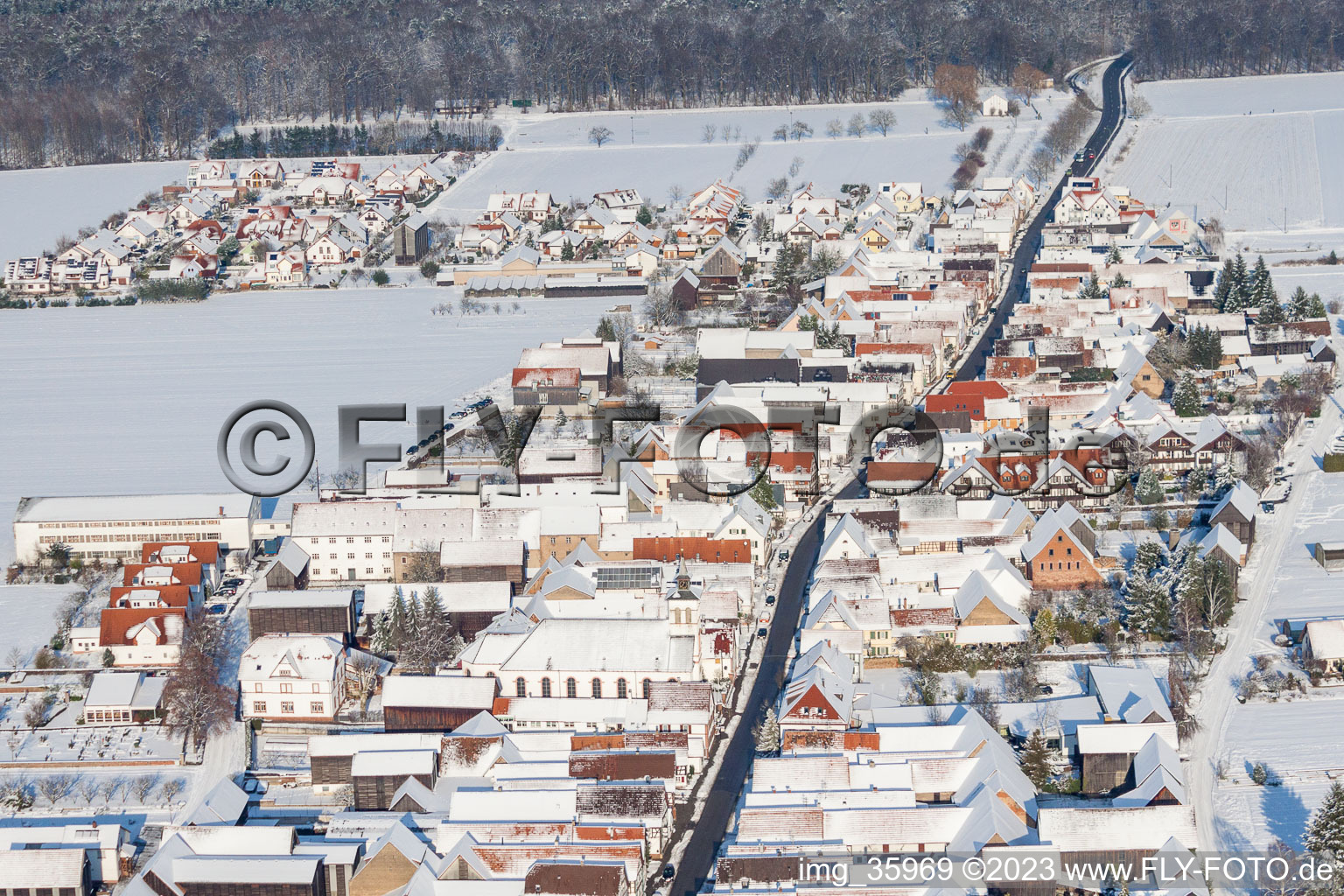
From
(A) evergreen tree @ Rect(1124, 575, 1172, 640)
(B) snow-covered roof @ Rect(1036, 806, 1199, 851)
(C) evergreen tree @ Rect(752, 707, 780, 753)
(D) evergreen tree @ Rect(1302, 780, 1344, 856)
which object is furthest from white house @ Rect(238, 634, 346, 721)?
(D) evergreen tree @ Rect(1302, 780, 1344, 856)

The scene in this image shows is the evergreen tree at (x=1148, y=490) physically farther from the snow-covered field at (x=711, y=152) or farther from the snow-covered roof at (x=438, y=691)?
the snow-covered field at (x=711, y=152)

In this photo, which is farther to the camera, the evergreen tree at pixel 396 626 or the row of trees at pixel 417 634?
the evergreen tree at pixel 396 626

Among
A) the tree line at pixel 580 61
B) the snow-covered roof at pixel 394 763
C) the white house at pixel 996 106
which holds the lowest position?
the snow-covered roof at pixel 394 763

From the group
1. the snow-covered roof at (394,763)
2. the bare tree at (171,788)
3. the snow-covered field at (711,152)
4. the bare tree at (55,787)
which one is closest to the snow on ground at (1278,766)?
the snow-covered roof at (394,763)

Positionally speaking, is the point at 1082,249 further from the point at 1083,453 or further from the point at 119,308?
the point at 119,308

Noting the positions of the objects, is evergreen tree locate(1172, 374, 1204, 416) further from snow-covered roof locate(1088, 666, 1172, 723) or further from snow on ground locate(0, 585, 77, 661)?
snow on ground locate(0, 585, 77, 661)
